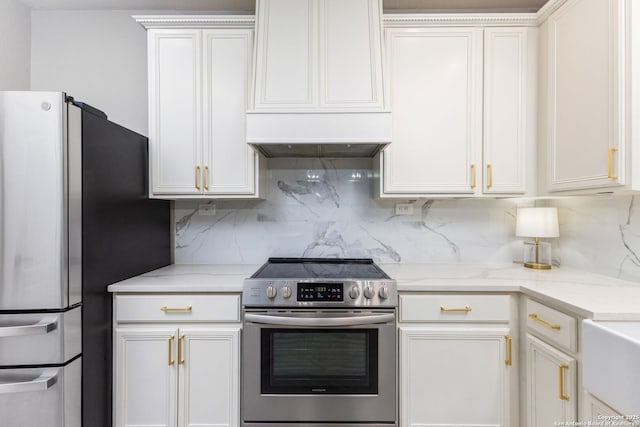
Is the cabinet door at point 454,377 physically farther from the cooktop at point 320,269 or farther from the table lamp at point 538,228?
the table lamp at point 538,228

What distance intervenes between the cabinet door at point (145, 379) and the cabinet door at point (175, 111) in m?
0.83

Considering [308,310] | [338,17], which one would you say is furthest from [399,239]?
[338,17]

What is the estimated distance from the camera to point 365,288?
1645 millimetres

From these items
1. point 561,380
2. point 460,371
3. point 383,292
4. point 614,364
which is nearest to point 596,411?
point 561,380

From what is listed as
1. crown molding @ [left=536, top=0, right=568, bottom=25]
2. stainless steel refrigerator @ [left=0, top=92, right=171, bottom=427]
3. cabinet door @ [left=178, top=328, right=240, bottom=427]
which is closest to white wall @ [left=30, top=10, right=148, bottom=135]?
stainless steel refrigerator @ [left=0, top=92, right=171, bottom=427]

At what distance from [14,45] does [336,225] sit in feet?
8.00

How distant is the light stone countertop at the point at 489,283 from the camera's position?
130 cm

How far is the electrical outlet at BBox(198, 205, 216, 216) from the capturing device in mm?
2318

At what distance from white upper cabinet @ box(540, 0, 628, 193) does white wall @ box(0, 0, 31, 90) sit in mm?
3312

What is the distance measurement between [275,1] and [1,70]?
1.81 m

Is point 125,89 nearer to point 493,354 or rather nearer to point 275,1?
point 275,1

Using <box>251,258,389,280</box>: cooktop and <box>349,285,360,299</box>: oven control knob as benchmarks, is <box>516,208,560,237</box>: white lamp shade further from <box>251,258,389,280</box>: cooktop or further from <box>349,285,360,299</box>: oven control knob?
<box>349,285,360,299</box>: oven control knob

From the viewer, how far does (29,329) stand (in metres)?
1.33

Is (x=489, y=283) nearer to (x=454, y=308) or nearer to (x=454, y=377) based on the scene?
(x=454, y=308)
